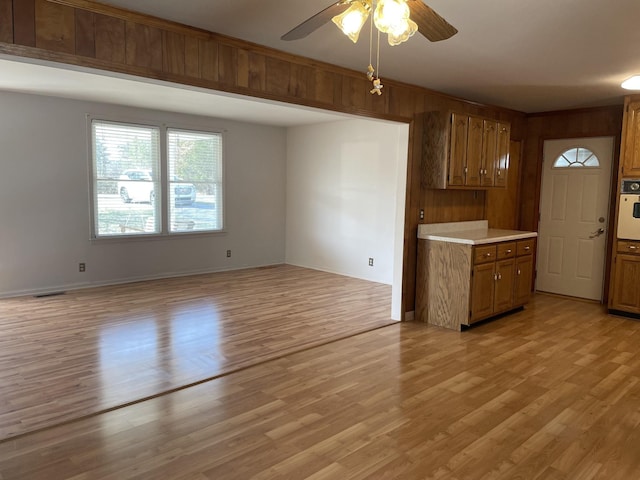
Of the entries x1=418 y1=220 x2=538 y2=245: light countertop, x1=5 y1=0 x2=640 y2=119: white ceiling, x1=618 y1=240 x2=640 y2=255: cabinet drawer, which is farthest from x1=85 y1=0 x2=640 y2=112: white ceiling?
x1=618 y1=240 x2=640 y2=255: cabinet drawer

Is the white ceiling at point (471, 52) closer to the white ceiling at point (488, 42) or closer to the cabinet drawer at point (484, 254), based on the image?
the white ceiling at point (488, 42)

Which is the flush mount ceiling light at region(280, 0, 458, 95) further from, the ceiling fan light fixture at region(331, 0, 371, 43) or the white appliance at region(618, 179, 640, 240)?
the white appliance at region(618, 179, 640, 240)

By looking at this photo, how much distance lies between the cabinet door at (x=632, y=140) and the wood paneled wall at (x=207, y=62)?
1.89m

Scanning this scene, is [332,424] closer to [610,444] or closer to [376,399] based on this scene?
[376,399]

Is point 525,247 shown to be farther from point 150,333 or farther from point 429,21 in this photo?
point 150,333

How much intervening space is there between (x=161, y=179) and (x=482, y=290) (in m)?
4.80

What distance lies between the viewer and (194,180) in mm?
7430

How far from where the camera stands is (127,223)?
6809 mm

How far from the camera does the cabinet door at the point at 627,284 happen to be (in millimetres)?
5203

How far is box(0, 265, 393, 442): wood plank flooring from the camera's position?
3.14m

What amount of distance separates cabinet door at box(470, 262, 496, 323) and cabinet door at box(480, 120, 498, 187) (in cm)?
102

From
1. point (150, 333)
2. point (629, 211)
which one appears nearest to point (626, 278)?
point (629, 211)

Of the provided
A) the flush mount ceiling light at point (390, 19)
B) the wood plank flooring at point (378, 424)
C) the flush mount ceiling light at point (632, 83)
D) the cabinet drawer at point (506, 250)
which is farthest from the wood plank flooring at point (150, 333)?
the flush mount ceiling light at point (632, 83)

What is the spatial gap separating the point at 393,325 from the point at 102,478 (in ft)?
10.5
